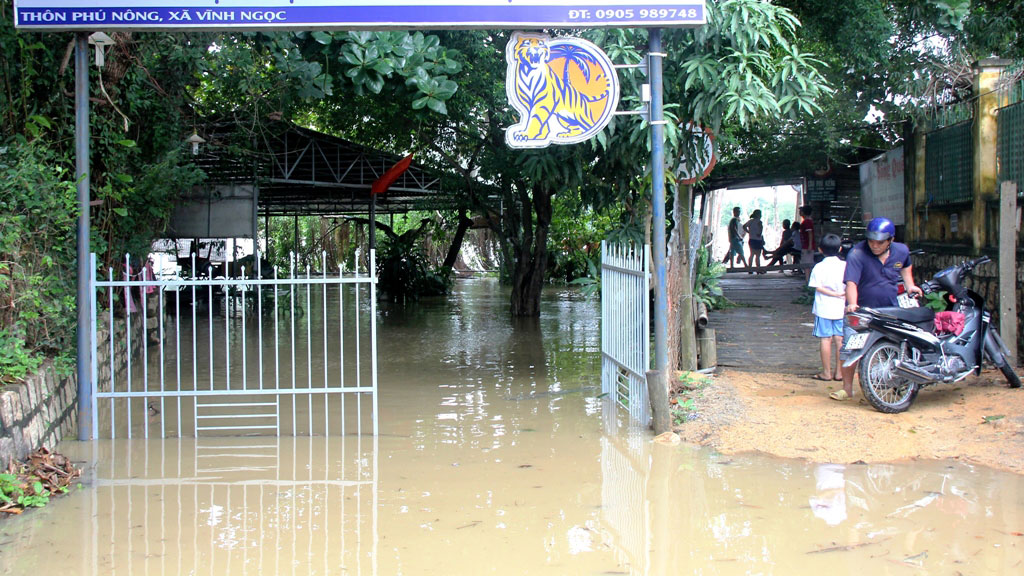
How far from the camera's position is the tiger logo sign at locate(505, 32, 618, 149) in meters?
6.76

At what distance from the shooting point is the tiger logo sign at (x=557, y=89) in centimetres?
676

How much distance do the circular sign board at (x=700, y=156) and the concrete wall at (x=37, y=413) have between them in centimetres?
542

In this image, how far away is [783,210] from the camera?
43.8 m

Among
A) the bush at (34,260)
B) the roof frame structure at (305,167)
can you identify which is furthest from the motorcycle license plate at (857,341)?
the roof frame structure at (305,167)

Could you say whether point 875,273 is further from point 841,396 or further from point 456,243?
point 456,243

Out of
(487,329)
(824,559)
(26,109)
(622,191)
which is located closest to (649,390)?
(622,191)

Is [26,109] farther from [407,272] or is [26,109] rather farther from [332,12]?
[407,272]

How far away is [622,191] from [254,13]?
Answer: 136 inches

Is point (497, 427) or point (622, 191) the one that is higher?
point (622, 191)

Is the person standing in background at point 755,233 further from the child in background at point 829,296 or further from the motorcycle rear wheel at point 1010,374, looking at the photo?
the motorcycle rear wheel at point 1010,374

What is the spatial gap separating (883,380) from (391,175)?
39.7 ft

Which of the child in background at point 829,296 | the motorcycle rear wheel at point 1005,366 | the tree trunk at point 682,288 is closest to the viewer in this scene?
the motorcycle rear wheel at point 1005,366

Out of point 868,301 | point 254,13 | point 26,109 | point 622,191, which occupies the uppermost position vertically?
point 254,13

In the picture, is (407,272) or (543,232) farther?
(407,272)
